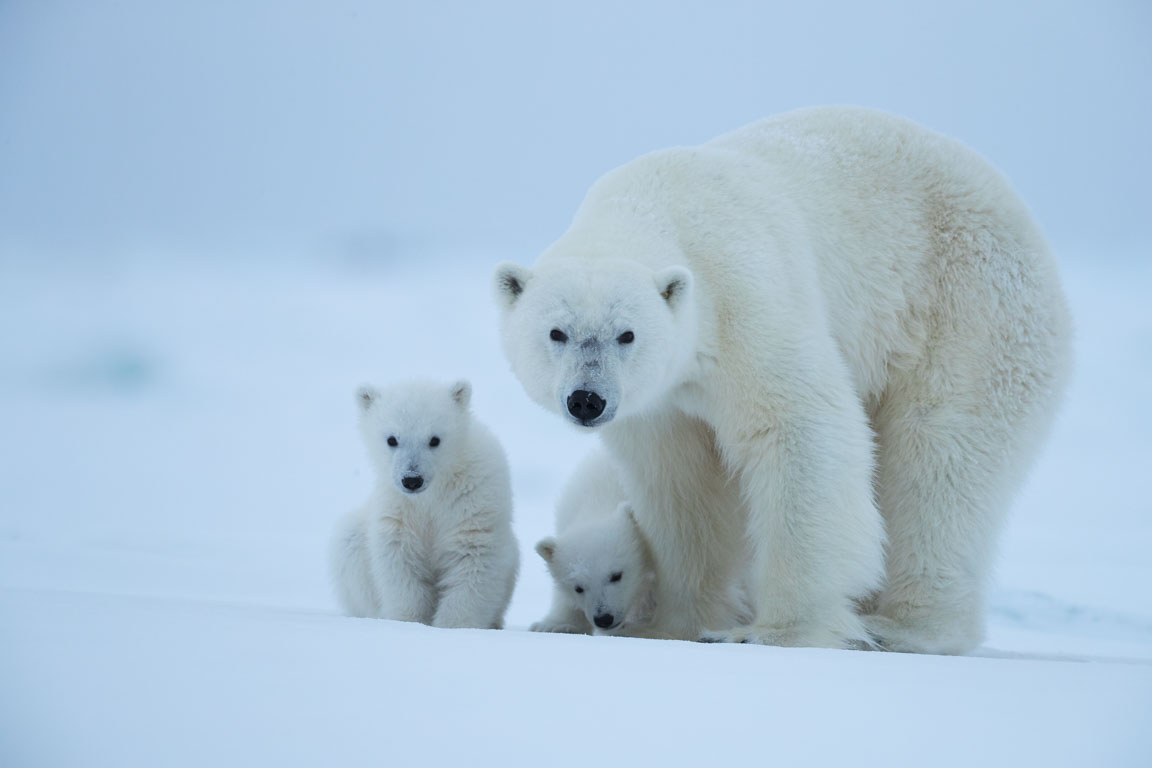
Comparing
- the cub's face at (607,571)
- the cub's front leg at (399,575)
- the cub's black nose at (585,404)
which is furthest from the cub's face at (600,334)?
the cub's face at (607,571)

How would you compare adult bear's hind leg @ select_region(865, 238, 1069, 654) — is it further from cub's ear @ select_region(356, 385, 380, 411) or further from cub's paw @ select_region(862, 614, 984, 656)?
cub's ear @ select_region(356, 385, 380, 411)

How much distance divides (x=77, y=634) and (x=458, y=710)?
2.95 ft

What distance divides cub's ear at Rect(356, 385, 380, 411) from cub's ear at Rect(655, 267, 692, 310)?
1.62 m

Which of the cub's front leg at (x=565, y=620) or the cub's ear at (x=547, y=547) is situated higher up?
the cub's ear at (x=547, y=547)

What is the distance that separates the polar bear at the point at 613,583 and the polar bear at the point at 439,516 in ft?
0.88

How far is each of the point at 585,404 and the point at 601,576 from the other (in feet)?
4.87

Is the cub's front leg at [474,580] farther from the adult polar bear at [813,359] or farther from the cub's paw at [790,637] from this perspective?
the cub's paw at [790,637]

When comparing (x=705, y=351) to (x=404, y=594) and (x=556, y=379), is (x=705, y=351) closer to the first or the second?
(x=556, y=379)

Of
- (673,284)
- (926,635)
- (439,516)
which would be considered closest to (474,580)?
(439,516)

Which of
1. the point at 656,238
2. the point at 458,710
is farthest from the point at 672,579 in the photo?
the point at 458,710

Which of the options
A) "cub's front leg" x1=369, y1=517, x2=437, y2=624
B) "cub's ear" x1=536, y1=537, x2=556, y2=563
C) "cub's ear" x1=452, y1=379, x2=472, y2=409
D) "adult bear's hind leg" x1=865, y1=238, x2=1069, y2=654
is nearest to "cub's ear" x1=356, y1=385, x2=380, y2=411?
"cub's ear" x1=452, y1=379, x2=472, y2=409

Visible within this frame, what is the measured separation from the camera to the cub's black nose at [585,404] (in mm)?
3254

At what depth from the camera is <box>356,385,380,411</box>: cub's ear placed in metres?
4.55

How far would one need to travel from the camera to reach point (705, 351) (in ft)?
12.0
